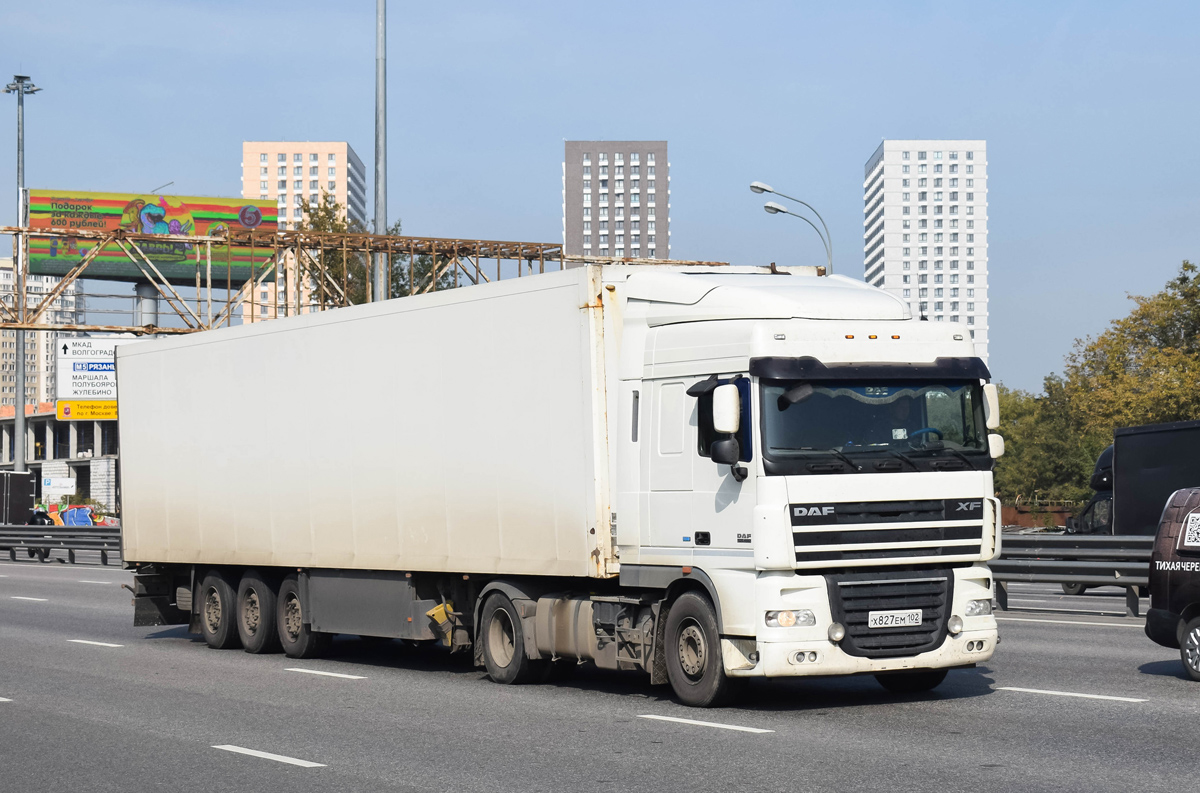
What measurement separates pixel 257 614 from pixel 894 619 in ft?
27.4

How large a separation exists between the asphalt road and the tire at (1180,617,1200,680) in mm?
146

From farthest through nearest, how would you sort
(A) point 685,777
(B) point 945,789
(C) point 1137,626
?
(C) point 1137,626 < (A) point 685,777 < (B) point 945,789

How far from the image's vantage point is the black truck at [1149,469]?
2344 cm

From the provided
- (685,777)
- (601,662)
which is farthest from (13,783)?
(601,662)

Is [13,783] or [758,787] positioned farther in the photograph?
[13,783]

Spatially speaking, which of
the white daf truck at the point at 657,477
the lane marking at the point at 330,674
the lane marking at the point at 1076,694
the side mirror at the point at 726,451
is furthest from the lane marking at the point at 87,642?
the lane marking at the point at 1076,694

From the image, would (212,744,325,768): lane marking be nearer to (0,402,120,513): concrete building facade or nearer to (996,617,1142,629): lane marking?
(996,617,1142,629): lane marking

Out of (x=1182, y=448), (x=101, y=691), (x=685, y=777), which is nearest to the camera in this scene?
(x=685, y=777)

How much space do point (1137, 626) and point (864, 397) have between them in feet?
27.9

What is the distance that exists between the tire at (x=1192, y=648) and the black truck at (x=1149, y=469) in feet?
37.8

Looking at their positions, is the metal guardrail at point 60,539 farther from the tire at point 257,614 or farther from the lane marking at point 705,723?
the lane marking at point 705,723

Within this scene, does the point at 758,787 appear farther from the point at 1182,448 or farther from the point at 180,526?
the point at 1182,448

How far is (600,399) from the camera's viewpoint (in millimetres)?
12102

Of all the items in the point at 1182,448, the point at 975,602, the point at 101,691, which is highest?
the point at 1182,448
